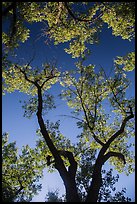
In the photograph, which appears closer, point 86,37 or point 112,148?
point 86,37

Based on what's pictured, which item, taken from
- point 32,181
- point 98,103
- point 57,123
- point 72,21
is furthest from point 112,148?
point 72,21

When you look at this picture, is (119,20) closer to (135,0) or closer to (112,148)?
(135,0)

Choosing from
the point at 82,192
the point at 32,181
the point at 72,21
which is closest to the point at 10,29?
the point at 72,21

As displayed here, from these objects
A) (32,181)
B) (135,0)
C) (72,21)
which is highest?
(72,21)

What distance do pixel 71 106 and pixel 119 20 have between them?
864cm

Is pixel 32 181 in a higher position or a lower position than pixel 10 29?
lower

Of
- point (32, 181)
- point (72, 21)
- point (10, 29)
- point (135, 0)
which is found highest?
point (72, 21)

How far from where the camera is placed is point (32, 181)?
74.6ft

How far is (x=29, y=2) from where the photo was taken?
1387 cm

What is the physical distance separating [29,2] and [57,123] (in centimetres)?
1036

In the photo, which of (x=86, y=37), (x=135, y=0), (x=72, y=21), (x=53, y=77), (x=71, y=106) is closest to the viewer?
(x=135, y=0)

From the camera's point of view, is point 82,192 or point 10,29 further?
point 82,192

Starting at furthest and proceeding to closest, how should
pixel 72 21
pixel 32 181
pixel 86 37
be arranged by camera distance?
pixel 32 181 → pixel 86 37 → pixel 72 21

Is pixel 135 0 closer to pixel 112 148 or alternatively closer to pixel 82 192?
pixel 112 148
